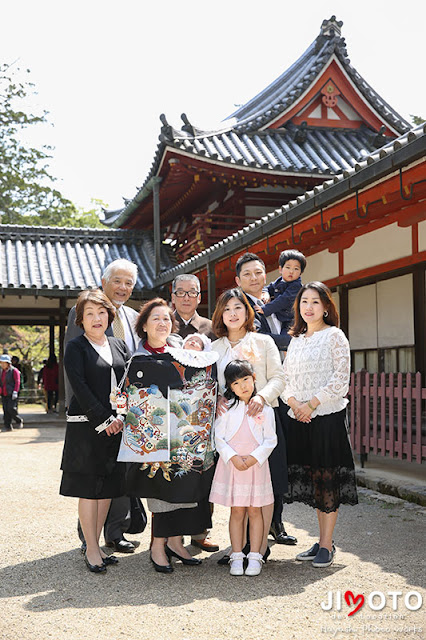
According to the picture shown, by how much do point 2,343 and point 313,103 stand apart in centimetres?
1978

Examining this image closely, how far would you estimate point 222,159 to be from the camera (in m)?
10.9

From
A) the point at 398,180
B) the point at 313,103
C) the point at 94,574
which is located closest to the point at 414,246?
the point at 398,180

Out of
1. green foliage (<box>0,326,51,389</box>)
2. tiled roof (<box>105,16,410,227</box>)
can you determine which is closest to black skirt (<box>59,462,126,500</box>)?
tiled roof (<box>105,16,410,227</box>)

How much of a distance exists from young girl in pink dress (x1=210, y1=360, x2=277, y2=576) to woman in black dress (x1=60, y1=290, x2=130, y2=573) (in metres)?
0.62

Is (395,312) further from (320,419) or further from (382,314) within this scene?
(320,419)

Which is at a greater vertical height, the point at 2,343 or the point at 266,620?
the point at 2,343

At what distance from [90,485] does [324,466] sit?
4.43ft

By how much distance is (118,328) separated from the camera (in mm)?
4477

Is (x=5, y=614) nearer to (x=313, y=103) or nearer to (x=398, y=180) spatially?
(x=398, y=180)

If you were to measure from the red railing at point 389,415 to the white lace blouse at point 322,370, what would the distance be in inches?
102

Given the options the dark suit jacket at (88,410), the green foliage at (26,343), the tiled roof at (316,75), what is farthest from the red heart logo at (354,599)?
the green foliage at (26,343)

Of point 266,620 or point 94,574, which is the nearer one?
point 266,620

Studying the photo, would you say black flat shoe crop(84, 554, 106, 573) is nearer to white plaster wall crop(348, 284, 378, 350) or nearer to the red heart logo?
the red heart logo

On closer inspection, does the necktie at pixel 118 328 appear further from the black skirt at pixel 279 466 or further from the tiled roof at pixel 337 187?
the tiled roof at pixel 337 187
